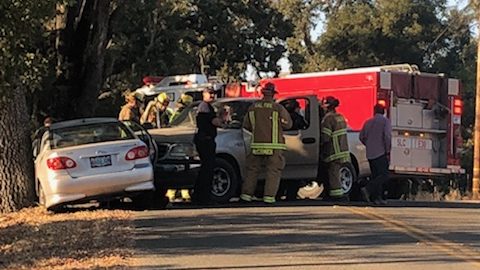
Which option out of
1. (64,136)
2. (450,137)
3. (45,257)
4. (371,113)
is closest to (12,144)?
(64,136)

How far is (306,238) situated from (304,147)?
5.38 m

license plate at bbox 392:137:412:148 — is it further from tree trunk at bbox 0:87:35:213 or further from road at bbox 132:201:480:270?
tree trunk at bbox 0:87:35:213

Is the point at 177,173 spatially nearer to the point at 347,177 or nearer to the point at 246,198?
the point at 246,198

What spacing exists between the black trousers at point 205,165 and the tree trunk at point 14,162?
2916 millimetres

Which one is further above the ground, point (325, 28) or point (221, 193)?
point (325, 28)

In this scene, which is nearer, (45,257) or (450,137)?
(45,257)

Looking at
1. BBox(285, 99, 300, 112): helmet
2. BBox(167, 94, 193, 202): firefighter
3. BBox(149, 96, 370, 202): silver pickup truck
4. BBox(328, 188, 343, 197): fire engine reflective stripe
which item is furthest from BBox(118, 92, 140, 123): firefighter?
BBox(328, 188, 343, 197): fire engine reflective stripe

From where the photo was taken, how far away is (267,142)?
600 inches

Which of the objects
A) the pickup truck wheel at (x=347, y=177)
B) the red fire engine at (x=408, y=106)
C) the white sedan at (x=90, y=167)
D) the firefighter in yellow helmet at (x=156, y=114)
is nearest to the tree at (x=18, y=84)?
the white sedan at (x=90, y=167)

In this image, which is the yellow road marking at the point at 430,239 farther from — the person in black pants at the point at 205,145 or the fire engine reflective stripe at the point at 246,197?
the person in black pants at the point at 205,145

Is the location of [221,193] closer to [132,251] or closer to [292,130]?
[292,130]

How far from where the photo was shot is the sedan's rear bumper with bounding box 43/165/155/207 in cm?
1357

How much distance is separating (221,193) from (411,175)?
6.64 meters

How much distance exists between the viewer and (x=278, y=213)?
45.5ft
